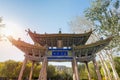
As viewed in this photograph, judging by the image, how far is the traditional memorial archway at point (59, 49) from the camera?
1299 cm

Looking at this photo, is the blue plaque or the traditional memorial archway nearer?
the traditional memorial archway

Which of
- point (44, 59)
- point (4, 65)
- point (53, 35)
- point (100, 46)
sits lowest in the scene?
point (44, 59)

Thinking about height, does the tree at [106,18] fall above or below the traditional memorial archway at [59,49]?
above

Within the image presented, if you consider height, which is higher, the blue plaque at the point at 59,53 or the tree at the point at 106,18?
the tree at the point at 106,18

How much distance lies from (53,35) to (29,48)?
1961 mm

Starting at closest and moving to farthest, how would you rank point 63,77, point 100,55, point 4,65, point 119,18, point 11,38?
point 11,38
point 119,18
point 100,55
point 4,65
point 63,77

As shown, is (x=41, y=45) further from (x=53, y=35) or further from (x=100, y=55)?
(x=100, y=55)

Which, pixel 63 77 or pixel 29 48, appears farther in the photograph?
pixel 63 77

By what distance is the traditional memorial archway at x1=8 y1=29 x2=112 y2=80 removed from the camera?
42.6 feet

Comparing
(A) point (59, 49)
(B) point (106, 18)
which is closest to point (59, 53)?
(A) point (59, 49)

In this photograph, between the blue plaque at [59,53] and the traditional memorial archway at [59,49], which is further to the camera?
the blue plaque at [59,53]

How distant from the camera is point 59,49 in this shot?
13312mm

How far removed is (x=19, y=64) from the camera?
4072 cm

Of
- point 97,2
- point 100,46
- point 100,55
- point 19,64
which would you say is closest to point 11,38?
point 100,46
